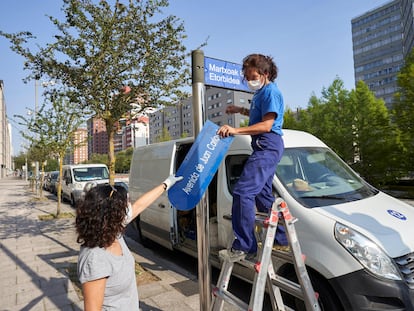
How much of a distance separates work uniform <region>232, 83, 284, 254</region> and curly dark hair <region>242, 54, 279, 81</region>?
131 mm

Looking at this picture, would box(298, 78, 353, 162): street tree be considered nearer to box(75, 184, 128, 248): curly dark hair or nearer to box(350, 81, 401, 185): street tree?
box(350, 81, 401, 185): street tree

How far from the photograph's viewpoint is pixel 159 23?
17.7 ft

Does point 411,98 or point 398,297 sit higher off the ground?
point 411,98

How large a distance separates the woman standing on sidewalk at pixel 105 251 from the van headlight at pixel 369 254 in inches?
74.0

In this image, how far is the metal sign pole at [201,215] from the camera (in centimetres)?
304

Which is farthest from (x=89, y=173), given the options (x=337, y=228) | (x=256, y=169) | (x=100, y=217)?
(x=100, y=217)

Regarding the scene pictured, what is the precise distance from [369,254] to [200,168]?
1608 millimetres

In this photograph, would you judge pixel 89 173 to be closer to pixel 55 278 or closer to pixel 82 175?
pixel 82 175

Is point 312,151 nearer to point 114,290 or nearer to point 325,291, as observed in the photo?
Result: point 325,291

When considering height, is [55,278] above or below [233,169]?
below

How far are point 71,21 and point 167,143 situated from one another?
2596mm

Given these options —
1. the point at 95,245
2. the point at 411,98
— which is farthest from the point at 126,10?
the point at 411,98

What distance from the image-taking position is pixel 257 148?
2.76 metres

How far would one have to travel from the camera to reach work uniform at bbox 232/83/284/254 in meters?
2.51
